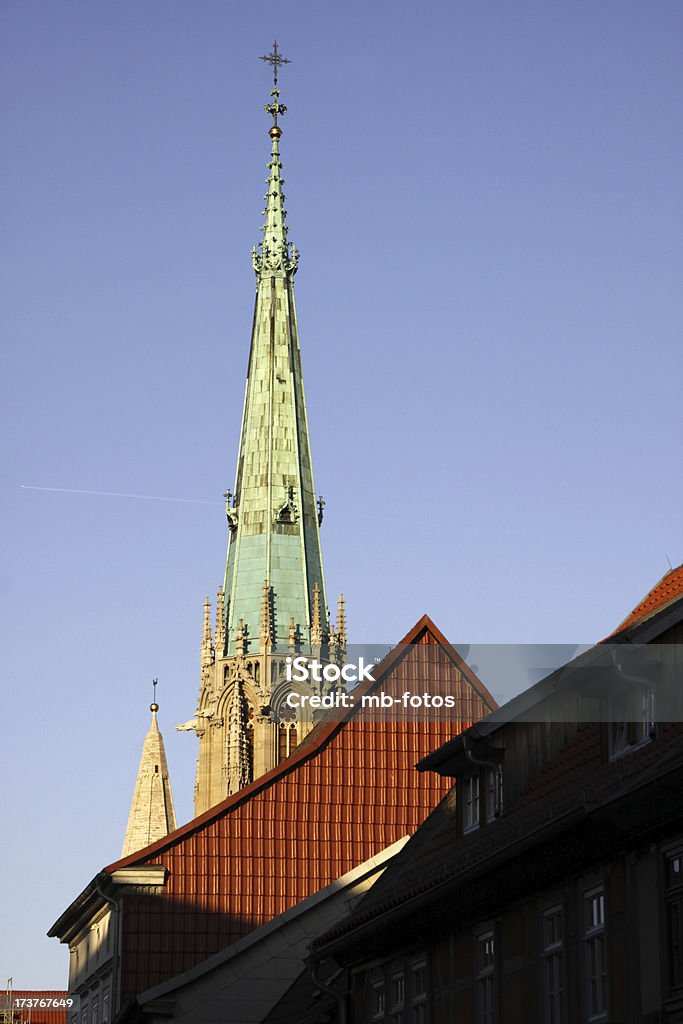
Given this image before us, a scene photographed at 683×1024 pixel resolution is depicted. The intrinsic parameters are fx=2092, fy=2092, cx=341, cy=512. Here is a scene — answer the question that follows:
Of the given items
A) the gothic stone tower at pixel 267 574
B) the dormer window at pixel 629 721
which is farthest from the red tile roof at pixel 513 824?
the gothic stone tower at pixel 267 574

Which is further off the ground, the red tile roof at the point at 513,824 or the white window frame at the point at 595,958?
the red tile roof at the point at 513,824

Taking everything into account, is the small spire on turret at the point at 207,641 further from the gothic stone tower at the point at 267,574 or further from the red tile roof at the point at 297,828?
the red tile roof at the point at 297,828

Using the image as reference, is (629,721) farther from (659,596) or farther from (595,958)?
(659,596)

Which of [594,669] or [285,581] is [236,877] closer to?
[594,669]

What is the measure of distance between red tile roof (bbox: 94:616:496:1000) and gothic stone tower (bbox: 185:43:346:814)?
4913 cm

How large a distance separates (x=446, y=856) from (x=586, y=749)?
6155mm

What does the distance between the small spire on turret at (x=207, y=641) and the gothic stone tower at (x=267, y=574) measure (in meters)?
0.05

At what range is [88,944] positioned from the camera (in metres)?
56.1

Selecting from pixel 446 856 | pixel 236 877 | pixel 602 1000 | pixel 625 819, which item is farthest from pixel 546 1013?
pixel 236 877

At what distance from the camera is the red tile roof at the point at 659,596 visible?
31438mm

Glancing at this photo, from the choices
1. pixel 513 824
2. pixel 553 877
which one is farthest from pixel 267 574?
pixel 553 877

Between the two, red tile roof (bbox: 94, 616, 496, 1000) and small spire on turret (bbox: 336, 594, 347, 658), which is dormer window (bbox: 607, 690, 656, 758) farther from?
small spire on turret (bbox: 336, 594, 347, 658)

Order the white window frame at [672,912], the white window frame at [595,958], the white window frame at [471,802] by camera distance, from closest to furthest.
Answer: the white window frame at [672,912], the white window frame at [595,958], the white window frame at [471,802]

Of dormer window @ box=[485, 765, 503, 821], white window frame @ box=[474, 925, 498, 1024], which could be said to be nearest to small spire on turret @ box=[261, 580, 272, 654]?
dormer window @ box=[485, 765, 503, 821]
